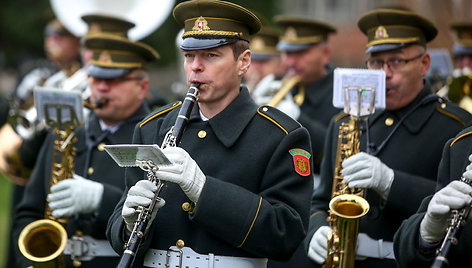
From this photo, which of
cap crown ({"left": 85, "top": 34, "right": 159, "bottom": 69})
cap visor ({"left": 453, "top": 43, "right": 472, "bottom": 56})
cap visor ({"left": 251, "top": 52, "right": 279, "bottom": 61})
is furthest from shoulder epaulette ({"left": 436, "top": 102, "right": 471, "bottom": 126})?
cap visor ({"left": 251, "top": 52, "right": 279, "bottom": 61})

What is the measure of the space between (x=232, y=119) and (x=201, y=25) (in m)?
0.56

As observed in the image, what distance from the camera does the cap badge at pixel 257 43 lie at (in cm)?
1041

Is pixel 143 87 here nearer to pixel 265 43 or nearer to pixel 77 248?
pixel 77 248

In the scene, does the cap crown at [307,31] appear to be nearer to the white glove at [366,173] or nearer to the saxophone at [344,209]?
the saxophone at [344,209]

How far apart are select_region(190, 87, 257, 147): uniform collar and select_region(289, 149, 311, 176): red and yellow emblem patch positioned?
324 millimetres

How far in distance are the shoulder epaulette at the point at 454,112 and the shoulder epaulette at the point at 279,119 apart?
1.33 meters

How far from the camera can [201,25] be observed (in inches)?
178

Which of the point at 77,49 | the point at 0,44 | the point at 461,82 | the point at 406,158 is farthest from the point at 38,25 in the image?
the point at 406,158

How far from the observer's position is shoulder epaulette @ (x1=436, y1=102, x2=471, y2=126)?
537 centimetres

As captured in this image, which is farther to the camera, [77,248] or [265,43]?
[265,43]

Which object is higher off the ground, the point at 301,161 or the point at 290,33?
the point at 290,33

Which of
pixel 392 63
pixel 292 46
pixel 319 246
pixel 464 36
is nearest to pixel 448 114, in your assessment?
pixel 392 63

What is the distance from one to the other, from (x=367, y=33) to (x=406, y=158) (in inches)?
40.4

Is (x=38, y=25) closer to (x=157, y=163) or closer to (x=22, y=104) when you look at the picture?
(x=22, y=104)
